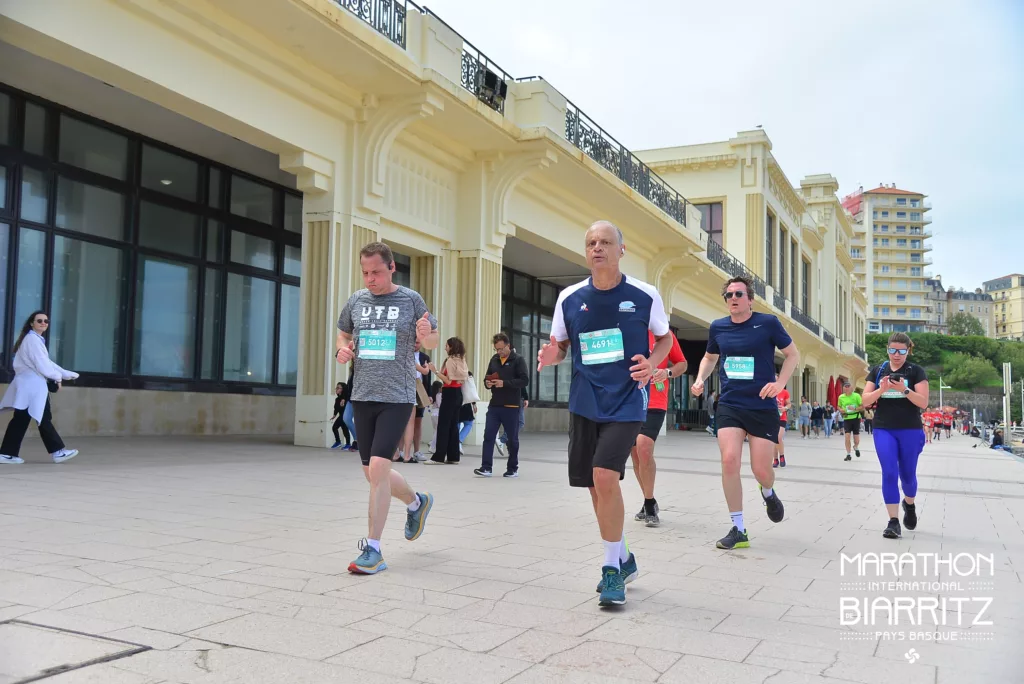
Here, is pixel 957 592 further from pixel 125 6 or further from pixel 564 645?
pixel 125 6

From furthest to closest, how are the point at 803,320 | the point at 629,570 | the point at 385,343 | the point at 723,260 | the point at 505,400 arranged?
the point at 803,320, the point at 723,260, the point at 505,400, the point at 385,343, the point at 629,570

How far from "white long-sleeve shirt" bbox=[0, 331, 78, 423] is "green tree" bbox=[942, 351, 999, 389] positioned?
131 metres

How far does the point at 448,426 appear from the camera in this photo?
1223cm

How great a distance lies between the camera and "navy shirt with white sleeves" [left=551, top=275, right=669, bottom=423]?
4.39 metres

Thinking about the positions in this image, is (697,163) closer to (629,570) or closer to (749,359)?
(749,359)

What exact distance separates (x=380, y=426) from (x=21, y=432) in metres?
6.49

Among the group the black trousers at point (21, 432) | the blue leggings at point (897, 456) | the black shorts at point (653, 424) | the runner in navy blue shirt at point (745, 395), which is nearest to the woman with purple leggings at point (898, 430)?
the blue leggings at point (897, 456)

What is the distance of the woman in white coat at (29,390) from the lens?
949 centimetres

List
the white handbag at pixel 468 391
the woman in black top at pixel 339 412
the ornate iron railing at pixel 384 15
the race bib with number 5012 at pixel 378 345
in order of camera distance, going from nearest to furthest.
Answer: the race bib with number 5012 at pixel 378 345 < the white handbag at pixel 468 391 < the ornate iron railing at pixel 384 15 < the woman in black top at pixel 339 412

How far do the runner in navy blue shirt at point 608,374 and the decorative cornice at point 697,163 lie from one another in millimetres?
37662

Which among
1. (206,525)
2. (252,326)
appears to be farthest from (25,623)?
(252,326)

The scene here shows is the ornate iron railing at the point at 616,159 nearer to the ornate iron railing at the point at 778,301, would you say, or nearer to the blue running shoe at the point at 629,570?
the blue running shoe at the point at 629,570

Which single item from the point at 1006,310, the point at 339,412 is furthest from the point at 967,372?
the point at 339,412

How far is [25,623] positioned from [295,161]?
10.2 metres
